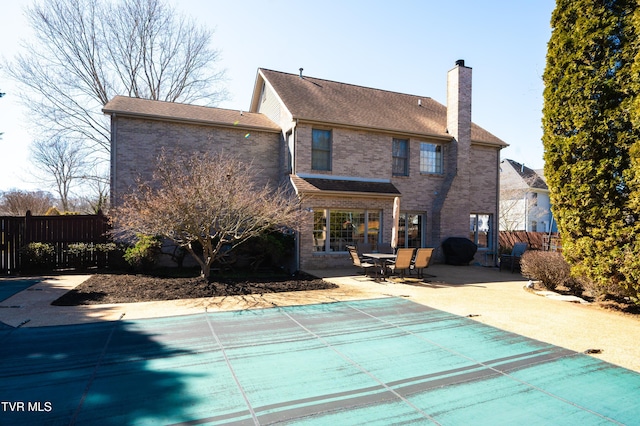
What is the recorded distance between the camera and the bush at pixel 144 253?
12.5 meters

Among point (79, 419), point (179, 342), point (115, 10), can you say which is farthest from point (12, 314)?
point (115, 10)

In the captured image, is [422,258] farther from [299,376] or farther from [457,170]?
[299,376]

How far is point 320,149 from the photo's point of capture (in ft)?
50.6

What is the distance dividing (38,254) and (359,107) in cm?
1453

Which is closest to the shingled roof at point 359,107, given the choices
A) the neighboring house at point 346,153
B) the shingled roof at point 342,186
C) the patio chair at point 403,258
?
the neighboring house at point 346,153

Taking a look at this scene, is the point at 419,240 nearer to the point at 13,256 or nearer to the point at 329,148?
the point at 329,148

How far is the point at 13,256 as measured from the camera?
493 inches

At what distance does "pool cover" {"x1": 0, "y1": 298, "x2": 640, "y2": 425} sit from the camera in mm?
3684

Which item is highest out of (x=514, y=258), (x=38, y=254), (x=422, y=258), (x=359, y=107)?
(x=359, y=107)

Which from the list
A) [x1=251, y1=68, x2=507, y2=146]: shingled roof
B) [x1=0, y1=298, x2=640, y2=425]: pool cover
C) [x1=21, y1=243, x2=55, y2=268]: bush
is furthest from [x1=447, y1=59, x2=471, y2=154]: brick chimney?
[x1=21, y1=243, x2=55, y2=268]: bush

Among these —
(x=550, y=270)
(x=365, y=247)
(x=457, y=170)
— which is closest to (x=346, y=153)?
(x=365, y=247)

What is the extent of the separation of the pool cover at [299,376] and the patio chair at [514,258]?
9.82 meters

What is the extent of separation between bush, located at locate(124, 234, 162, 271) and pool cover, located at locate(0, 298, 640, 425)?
20.8 ft

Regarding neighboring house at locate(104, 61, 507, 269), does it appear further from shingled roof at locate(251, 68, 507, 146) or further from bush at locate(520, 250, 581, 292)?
bush at locate(520, 250, 581, 292)
